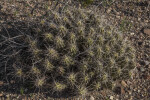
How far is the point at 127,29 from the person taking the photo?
457 cm

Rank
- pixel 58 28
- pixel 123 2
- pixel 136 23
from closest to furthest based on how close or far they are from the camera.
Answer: pixel 58 28, pixel 136 23, pixel 123 2

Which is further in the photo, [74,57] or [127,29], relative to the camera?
[127,29]

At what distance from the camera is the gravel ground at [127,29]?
12.1 ft

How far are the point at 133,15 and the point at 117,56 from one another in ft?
6.04

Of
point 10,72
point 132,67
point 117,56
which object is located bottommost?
point 10,72

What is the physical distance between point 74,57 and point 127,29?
5.95 feet

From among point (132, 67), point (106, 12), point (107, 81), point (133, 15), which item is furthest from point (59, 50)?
point (133, 15)

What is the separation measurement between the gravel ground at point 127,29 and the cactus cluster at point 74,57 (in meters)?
0.29

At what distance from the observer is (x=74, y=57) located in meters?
3.32

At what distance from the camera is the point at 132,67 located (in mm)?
3611

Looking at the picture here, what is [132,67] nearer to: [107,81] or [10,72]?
[107,81]

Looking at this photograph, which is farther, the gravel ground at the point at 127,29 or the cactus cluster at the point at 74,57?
the gravel ground at the point at 127,29

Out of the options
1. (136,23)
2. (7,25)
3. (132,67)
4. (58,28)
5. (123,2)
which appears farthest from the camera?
(123,2)

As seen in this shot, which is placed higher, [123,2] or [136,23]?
[123,2]
